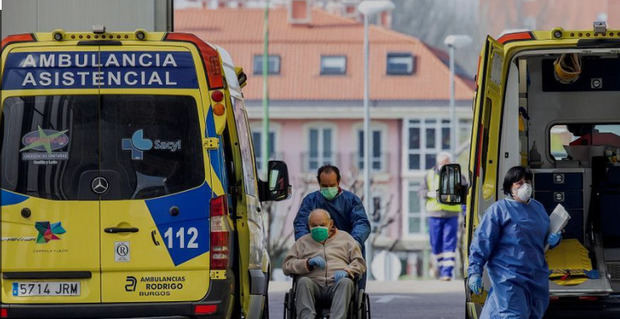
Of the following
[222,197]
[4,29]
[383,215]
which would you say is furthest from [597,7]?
[222,197]

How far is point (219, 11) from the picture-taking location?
85.6 metres

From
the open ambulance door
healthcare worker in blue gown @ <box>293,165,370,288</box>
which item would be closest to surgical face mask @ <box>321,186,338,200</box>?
healthcare worker in blue gown @ <box>293,165,370,288</box>

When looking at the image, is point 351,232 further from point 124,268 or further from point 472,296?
point 124,268

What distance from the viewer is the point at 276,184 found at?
1266cm

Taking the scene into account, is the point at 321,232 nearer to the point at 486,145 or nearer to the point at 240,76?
the point at 240,76

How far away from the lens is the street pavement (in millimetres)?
17188

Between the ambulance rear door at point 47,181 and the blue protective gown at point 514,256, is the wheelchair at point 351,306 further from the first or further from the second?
the ambulance rear door at point 47,181

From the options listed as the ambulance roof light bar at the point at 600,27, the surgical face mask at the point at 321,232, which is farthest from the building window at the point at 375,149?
the ambulance roof light bar at the point at 600,27

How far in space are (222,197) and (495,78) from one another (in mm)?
2213

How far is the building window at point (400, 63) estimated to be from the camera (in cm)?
8194

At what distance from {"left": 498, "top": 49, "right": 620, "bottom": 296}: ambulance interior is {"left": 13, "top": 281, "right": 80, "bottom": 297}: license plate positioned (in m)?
3.22

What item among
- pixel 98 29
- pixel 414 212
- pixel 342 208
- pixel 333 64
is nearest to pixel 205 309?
pixel 98 29

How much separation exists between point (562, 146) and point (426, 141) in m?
65.2

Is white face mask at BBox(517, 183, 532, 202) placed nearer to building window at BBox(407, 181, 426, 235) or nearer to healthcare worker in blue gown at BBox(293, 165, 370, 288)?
healthcare worker in blue gown at BBox(293, 165, 370, 288)
